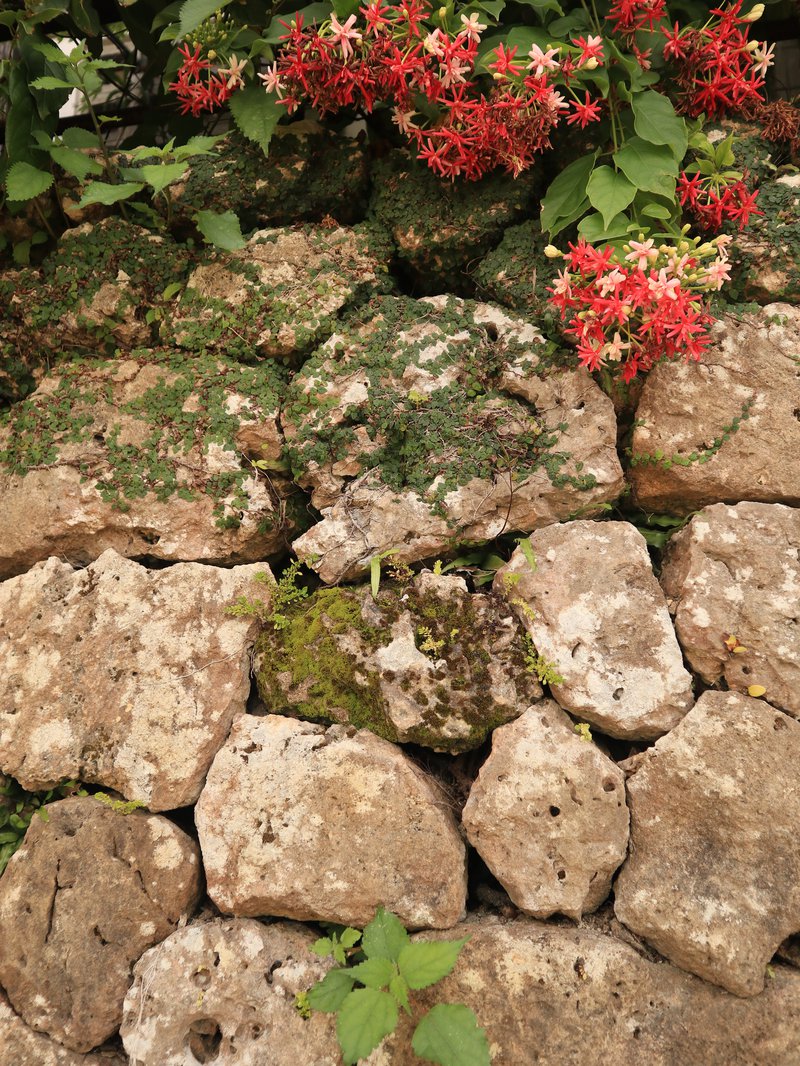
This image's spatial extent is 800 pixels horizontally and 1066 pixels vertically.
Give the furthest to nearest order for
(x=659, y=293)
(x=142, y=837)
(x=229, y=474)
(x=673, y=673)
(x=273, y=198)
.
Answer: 1. (x=273, y=198)
2. (x=229, y=474)
3. (x=142, y=837)
4. (x=673, y=673)
5. (x=659, y=293)

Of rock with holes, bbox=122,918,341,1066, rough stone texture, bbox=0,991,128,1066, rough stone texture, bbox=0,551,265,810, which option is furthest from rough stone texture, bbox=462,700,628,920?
rough stone texture, bbox=0,991,128,1066

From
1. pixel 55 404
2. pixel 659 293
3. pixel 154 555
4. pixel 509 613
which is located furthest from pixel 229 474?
pixel 659 293

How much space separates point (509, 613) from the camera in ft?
8.24

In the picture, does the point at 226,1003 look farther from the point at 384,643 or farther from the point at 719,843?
the point at 719,843

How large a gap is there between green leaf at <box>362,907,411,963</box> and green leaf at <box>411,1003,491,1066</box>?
0.62ft

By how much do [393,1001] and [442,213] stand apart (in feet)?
8.86

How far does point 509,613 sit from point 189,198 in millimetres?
2123

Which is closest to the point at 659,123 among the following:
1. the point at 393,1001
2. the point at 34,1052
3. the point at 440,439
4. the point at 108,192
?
the point at 440,439

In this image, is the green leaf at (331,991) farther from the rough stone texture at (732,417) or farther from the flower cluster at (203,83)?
the flower cluster at (203,83)

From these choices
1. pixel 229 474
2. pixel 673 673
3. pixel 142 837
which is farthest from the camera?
pixel 229 474

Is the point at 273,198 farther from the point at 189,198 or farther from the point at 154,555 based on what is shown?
the point at 154,555

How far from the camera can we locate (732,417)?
258 centimetres

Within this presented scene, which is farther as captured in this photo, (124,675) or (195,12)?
(124,675)

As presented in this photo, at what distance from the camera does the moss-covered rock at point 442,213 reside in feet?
9.26
